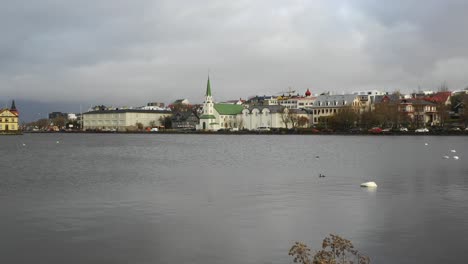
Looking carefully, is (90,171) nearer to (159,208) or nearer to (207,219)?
(159,208)

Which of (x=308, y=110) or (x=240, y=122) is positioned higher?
(x=308, y=110)

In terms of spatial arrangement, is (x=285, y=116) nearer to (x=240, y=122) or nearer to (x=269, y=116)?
(x=269, y=116)

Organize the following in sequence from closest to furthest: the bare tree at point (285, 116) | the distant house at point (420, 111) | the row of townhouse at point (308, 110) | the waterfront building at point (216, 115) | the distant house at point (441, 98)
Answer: the distant house at point (420, 111) → the row of townhouse at point (308, 110) → the distant house at point (441, 98) → the bare tree at point (285, 116) → the waterfront building at point (216, 115)

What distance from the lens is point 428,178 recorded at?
3033cm

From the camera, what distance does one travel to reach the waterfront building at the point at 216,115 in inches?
7170

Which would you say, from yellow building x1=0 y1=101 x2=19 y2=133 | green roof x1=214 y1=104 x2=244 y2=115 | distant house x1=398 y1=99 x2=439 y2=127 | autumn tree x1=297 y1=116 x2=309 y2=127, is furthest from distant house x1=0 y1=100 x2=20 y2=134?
distant house x1=398 y1=99 x2=439 y2=127

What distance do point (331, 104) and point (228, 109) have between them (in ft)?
134

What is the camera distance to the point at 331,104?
162 meters

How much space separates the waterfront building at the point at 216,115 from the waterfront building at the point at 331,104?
30.0 metres

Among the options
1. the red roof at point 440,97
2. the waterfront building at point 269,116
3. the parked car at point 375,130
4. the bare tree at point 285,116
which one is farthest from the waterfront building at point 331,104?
the parked car at point 375,130

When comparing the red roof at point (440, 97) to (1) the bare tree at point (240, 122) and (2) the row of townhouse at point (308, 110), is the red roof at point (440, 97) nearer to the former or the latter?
(2) the row of townhouse at point (308, 110)

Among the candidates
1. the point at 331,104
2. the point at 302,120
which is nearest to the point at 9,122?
the point at 302,120

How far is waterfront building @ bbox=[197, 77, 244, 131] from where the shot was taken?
598 feet

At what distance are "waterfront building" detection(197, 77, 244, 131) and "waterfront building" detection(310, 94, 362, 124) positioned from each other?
30.0 metres
